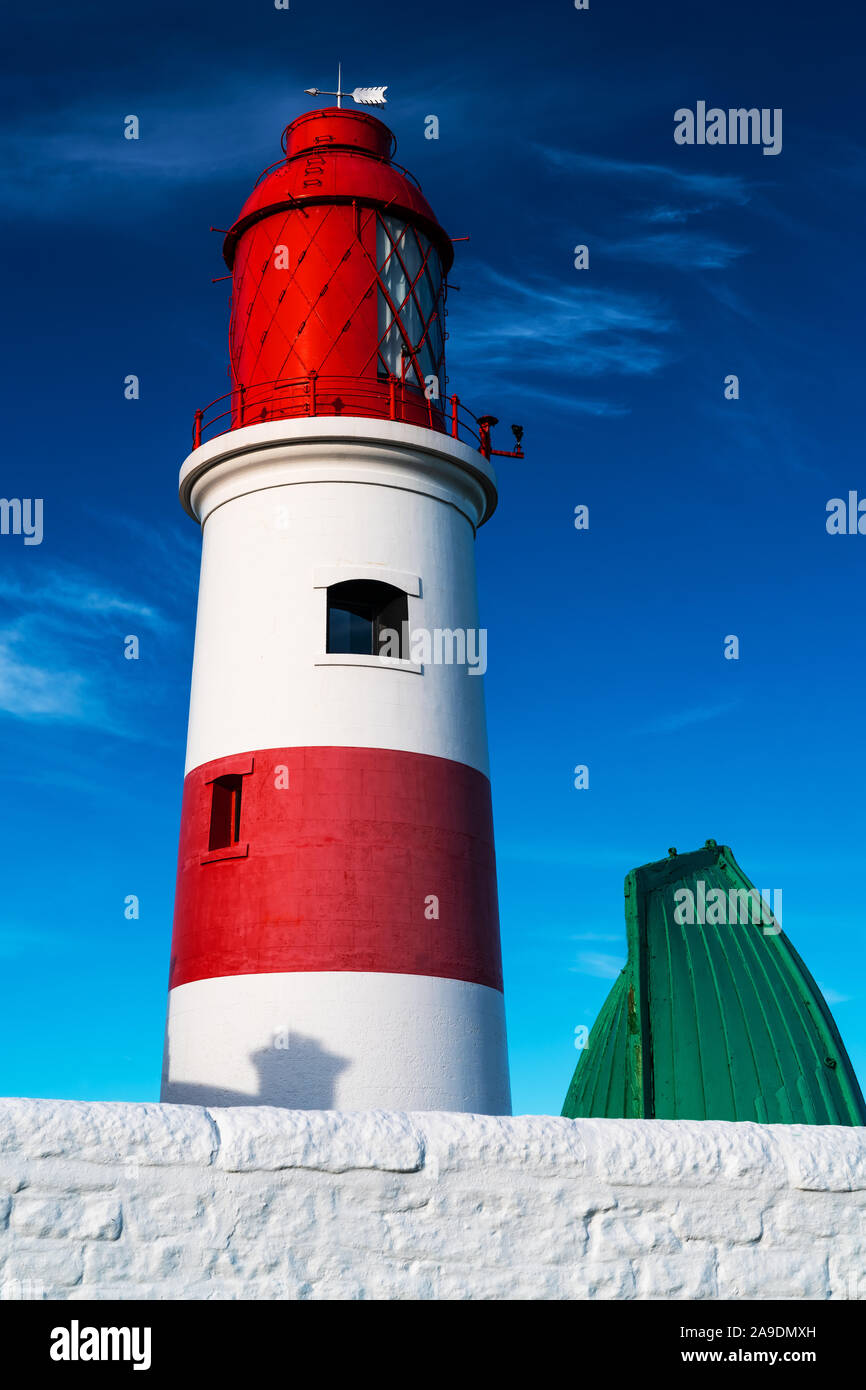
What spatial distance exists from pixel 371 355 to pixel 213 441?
6.79ft

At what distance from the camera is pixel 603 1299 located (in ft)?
17.9

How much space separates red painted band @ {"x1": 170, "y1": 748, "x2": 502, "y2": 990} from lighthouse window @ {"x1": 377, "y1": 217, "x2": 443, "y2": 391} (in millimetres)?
4926

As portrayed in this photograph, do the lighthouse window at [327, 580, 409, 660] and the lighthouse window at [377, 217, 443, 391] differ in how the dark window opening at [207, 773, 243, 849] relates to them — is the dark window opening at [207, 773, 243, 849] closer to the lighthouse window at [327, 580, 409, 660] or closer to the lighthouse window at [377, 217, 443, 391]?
the lighthouse window at [327, 580, 409, 660]

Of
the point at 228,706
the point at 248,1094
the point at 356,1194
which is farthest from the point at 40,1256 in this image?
the point at 228,706

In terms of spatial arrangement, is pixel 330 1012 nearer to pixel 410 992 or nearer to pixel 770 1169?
pixel 410 992

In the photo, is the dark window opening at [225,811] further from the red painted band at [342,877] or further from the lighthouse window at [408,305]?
the lighthouse window at [408,305]

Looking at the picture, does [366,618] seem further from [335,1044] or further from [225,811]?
[335,1044]

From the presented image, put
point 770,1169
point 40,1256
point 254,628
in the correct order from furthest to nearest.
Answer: point 254,628 < point 770,1169 < point 40,1256

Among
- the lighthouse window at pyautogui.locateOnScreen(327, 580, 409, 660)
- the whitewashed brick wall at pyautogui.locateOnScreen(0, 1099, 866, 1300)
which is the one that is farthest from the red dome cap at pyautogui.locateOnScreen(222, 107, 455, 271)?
the whitewashed brick wall at pyautogui.locateOnScreen(0, 1099, 866, 1300)

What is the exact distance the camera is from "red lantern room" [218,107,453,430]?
49.9ft

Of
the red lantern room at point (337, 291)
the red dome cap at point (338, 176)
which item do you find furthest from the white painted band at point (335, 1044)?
the red dome cap at point (338, 176)

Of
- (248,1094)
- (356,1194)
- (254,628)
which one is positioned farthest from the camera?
(254,628)

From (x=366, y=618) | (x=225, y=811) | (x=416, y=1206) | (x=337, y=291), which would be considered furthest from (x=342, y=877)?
(x=416, y=1206)

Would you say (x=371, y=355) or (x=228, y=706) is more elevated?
(x=371, y=355)
